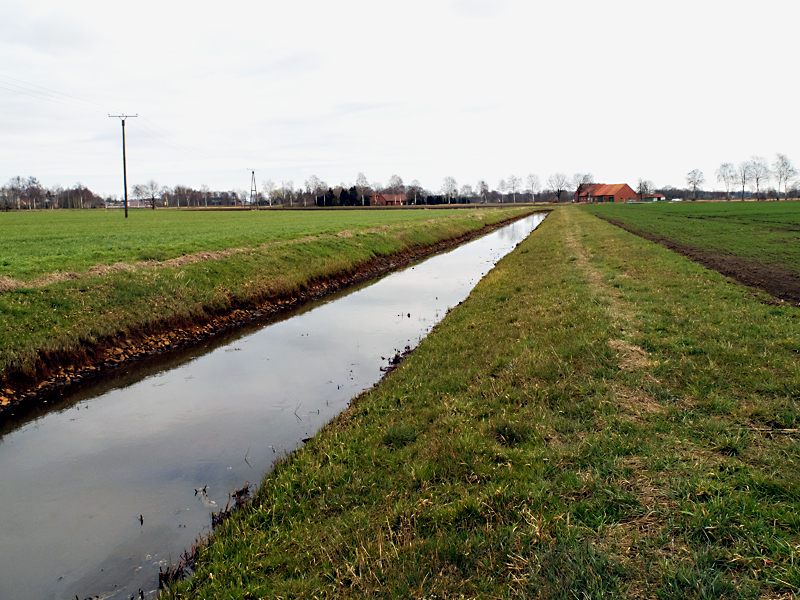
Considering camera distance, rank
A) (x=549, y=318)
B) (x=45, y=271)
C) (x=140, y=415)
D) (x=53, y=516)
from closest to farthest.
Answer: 1. (x=53, y=516)
2. (x=140, y=415)
3. (x=549, y=318)
4. (x=45, y=271)

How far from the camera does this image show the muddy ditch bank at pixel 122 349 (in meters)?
9.91

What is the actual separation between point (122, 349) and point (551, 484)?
11.9 meters

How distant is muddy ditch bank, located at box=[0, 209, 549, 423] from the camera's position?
32.5 ft

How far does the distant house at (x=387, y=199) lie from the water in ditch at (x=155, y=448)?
525ft

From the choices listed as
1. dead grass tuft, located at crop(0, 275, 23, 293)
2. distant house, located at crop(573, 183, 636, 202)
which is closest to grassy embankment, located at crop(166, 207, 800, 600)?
dead grass tuft, located at crop(0, 275, 23, 293)

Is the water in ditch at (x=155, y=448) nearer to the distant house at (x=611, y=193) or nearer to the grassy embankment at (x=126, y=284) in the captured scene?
the grassy embankment at (x=126, y=284)

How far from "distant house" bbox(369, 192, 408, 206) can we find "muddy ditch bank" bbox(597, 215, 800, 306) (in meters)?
151

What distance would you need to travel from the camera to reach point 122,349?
1270 centimetres

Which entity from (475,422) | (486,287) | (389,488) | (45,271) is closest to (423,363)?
(475,422)

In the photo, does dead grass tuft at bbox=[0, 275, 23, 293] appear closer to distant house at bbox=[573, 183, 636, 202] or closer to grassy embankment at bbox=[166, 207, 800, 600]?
grassy embankment at bbox=[166, 207, 800, 600]

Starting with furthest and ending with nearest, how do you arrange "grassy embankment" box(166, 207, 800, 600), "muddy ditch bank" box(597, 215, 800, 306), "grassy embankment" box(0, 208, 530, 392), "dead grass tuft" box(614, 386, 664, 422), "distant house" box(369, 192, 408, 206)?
"distant house" box(369, 192, 408, 206) < "muddy ditch bank" box(597, 215, 800, 306) < "grassy embankment" box(0, 208, 530, 392) < "dead grass tuft" box(614, 386, 664, 422) < "grassy embankment" box(166, 207, 800, 600)

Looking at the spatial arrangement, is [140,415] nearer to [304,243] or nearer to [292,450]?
[292,450]

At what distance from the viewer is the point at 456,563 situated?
409cm

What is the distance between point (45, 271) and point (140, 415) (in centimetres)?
985
